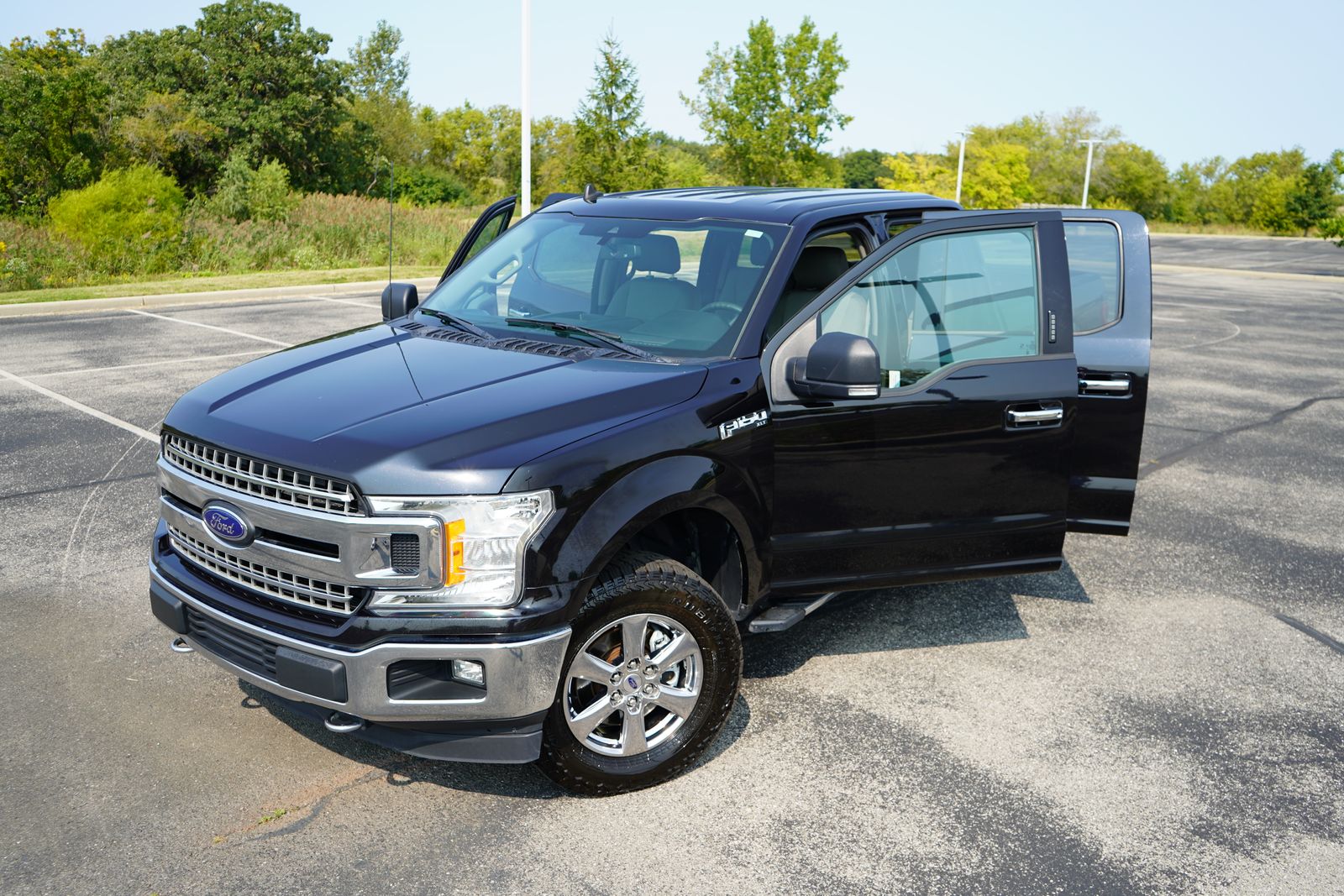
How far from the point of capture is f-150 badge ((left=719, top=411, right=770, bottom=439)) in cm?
388

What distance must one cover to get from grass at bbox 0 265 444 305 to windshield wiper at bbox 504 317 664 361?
1433 cm

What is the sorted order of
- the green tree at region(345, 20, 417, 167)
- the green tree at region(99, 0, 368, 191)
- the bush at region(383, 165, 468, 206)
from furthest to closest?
the green tree at region(345, 20, 417, 167)
the green tree at region(99, 0, 368, 191)
the bush at region(383, 165, 468, 206)

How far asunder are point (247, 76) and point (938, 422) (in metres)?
48.5

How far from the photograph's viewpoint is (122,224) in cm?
2139

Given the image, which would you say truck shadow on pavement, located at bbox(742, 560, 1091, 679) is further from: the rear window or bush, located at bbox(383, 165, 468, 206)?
bush, located at bbox(383, 165, 468, 206)

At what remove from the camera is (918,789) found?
3.81 metres

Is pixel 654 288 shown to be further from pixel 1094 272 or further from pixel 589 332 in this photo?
pixel 1094 272

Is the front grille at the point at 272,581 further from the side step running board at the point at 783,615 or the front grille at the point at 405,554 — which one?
the side step running board at the point at 783,615

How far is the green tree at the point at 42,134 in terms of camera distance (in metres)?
26.1

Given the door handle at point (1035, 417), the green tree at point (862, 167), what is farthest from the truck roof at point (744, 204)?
the green tree at point (862, 167)

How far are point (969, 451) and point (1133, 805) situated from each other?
4.69 ft

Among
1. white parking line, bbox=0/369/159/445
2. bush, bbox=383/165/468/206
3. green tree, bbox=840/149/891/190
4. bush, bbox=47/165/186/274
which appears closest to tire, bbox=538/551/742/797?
white parking line, bbox=0/369/159/445

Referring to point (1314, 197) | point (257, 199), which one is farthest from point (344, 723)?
point (1314, 197)

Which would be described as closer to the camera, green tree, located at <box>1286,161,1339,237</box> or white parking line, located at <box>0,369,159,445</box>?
white parking line, located at <box>0,369,159,445</box>
